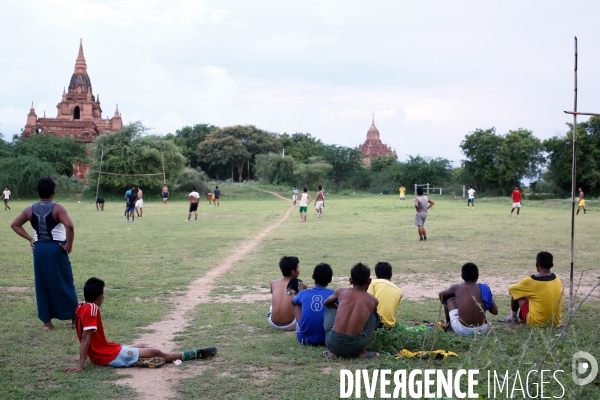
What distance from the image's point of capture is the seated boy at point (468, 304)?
20.2ft

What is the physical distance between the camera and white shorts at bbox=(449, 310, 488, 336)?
20.0 ft

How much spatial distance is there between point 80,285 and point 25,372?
450cm

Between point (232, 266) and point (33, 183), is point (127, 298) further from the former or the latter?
point (33, 183)

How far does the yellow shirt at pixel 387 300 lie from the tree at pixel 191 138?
67.2 m

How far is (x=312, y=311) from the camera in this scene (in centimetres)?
584

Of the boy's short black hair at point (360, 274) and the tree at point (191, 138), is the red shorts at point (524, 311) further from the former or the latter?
the tree at point (191, 138)

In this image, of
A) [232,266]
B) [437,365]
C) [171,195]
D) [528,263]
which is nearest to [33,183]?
[171,195]

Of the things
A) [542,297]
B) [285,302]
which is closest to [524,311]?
[542,297]

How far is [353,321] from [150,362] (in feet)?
6.10

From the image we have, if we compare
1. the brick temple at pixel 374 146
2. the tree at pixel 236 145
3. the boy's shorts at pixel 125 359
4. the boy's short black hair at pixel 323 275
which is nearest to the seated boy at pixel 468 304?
the boy's short black hair at pixel 323 275

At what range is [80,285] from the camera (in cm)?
933

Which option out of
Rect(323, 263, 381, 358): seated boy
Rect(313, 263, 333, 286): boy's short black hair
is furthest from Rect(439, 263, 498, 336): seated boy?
Rect(313, 263, 333, 286): boy's short black hair

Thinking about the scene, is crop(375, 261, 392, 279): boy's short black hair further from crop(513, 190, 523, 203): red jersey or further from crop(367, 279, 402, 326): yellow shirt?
crop(513, 190, 523, 203): red jersey

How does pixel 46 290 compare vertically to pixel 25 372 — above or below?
above
